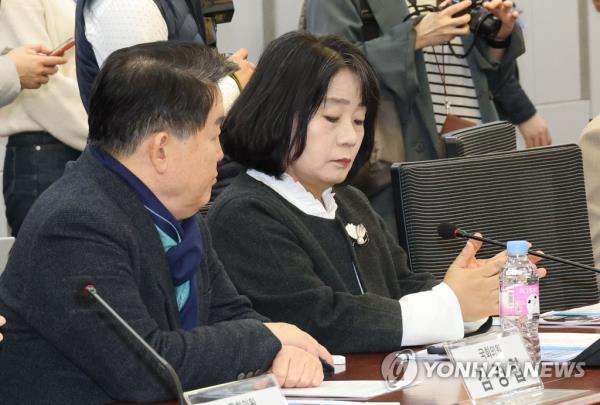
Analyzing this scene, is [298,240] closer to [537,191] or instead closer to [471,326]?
[471,326]

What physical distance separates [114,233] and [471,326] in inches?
34.9

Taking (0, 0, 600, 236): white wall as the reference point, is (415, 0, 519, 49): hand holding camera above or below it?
above

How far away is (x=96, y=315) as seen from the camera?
1.87 m

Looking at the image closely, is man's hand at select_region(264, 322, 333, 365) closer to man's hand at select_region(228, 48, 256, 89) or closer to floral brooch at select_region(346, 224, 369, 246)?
floral brooch at select_region(346, 224, 369, 246)

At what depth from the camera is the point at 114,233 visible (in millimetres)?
1937

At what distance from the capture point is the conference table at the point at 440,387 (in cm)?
181

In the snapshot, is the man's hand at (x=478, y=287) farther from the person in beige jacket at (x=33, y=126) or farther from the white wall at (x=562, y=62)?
the white wall at (x=562, y=62)

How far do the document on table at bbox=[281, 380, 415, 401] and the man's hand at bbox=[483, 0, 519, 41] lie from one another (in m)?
2.17

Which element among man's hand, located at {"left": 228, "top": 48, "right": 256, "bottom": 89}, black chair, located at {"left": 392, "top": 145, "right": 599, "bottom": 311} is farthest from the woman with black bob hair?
man's hand, located at {"left": 228, "top": 48, "right": 256, "bottom": 89}

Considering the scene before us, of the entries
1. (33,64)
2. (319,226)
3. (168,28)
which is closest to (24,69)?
(33,64)

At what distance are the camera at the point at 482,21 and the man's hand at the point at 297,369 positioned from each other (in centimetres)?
205

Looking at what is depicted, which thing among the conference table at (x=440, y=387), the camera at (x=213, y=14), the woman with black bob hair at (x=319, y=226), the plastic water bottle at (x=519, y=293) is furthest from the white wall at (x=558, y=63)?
the conference table at (x=440, y=387)

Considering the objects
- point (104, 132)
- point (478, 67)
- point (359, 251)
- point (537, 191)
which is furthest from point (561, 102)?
point (104, 132)

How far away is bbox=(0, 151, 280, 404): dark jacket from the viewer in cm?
188
